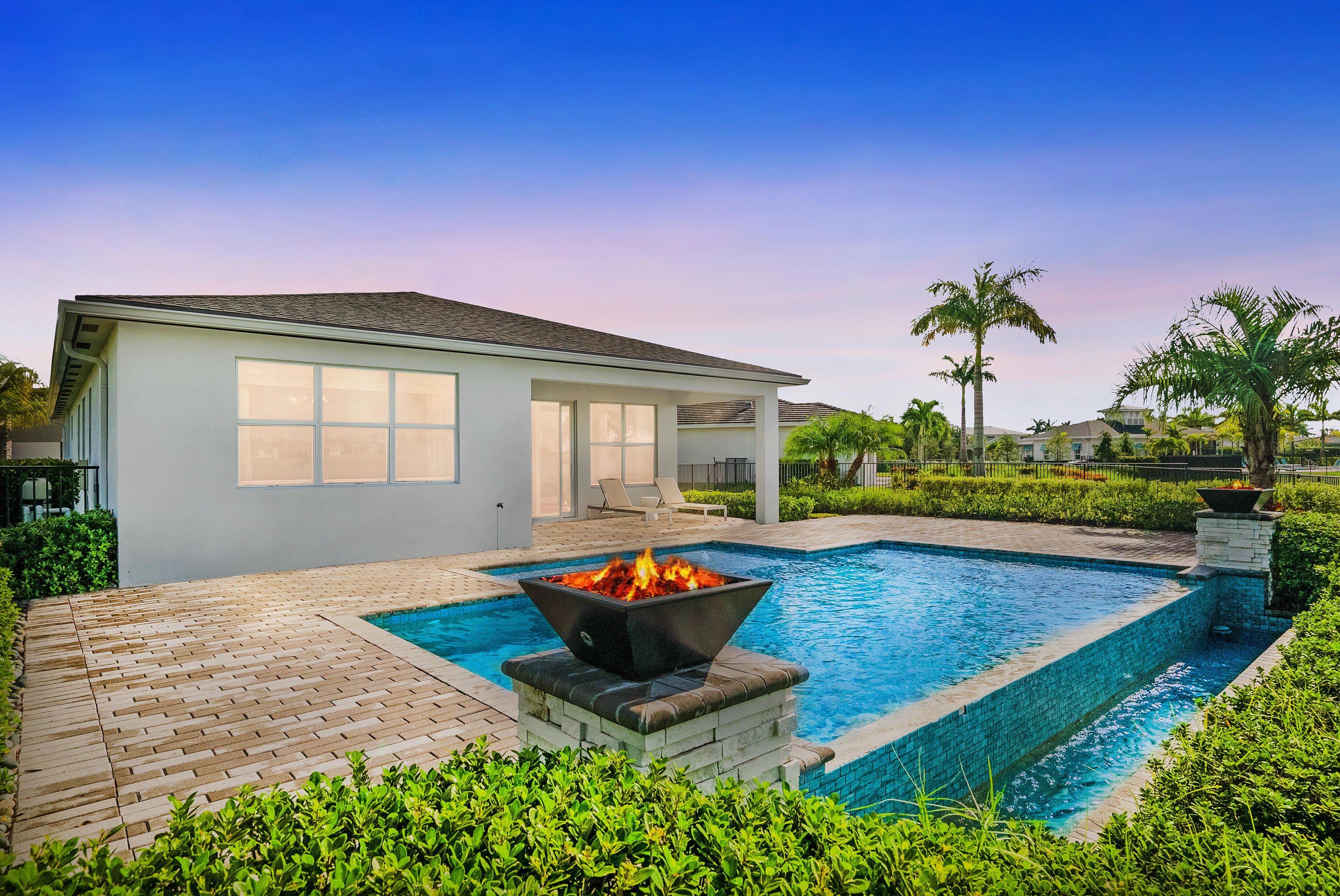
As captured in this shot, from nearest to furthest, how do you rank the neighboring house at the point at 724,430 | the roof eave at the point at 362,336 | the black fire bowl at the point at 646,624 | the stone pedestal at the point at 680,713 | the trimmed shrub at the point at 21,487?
the stone pedestal at the point at 680,713 < the black fire bowl at the point at 646,624 < the roof eave at the point at 362,336 < the trimmed shrub at the point at 21,487 < the neighboring house at the point at 724,430

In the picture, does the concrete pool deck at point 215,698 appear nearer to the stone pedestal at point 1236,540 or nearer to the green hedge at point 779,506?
the stone pedestal at point 1236,540

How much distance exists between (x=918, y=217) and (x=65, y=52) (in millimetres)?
14382

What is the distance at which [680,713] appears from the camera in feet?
7.22

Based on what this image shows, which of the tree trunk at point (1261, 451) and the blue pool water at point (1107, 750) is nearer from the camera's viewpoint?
the blue pool water at point (1107, 750)

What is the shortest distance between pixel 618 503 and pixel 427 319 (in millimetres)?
6111

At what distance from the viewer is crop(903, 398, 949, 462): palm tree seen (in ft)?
103

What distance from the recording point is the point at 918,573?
33.8 ft

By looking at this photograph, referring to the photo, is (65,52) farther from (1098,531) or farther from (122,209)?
(1098,531)

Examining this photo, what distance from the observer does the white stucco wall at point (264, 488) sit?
8.17 meters

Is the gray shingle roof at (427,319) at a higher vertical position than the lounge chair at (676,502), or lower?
higher

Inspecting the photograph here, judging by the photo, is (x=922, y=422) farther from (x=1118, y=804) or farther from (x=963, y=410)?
(x=1118, y=804)

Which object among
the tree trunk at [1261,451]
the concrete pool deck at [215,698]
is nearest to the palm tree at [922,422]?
the tree trunk at [1261,451]

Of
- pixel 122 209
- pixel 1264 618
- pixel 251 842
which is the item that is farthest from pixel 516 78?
pixel 1264 618

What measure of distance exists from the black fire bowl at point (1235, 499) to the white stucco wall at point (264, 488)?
883 cm
